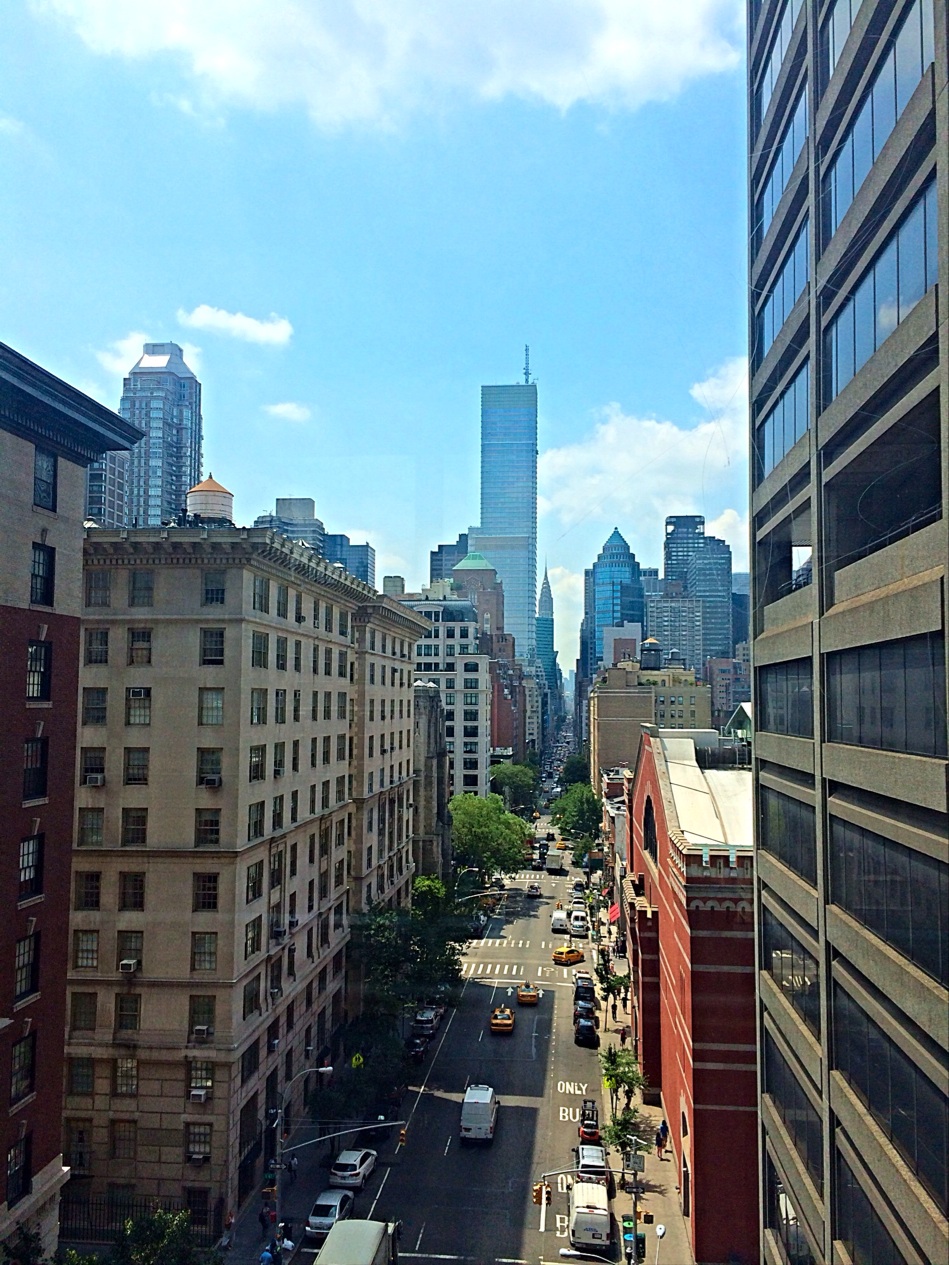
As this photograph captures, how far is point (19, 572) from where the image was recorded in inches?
890

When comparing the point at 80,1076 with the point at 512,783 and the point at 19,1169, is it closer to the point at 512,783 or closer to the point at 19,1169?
the point at 19,1169

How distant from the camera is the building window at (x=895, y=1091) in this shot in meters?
12.7

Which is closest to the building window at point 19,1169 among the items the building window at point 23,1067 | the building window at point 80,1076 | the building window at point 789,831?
the building window at point 23,1067

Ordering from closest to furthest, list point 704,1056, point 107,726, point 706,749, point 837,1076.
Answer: point 837,1076, point 704,1056, point 107,726, point 706,749

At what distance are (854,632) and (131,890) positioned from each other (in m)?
27.0

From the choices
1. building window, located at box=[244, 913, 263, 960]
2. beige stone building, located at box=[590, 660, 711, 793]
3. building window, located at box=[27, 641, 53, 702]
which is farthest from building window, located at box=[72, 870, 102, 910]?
beige stone building, located at box=[590, 660, 711, 793]

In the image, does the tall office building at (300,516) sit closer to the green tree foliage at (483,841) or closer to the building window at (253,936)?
the green tree foliage at (483,841)

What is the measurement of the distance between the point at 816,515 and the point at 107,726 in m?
25.8

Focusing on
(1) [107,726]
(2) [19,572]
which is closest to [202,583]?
(1) [107,726]

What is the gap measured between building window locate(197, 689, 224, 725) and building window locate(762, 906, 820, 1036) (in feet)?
64.5

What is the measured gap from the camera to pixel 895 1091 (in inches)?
A: 567

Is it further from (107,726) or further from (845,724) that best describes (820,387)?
(107,726)

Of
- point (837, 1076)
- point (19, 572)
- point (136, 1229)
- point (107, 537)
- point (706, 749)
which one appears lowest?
point (136, 1229)

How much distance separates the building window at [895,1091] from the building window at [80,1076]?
2594 cm
